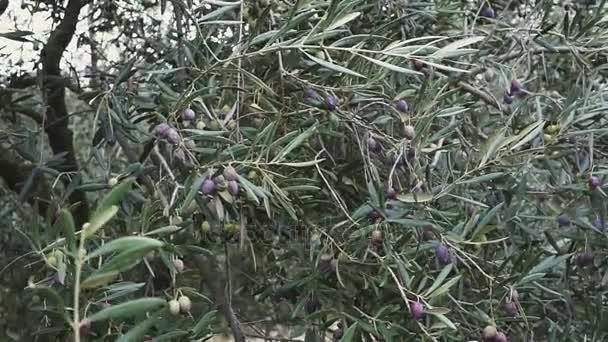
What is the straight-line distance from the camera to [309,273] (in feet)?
6.01

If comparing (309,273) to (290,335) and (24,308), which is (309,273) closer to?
(24,308)

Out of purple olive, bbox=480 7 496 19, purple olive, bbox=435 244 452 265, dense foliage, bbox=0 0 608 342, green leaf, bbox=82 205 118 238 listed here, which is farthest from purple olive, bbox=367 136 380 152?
green leaf, bbox=82 205 118 238

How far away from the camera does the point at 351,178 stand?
1.90m

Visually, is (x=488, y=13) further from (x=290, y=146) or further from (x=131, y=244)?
(x=131, y=244)

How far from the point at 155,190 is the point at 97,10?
5.27 ft

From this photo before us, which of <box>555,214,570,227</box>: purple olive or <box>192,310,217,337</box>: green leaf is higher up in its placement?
<box>192,310,217,337</box>: green leaf

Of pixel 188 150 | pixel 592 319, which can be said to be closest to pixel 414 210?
pixel 188 150

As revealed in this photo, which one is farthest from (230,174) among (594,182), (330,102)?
(594,182)

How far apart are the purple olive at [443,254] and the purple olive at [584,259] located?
417mm

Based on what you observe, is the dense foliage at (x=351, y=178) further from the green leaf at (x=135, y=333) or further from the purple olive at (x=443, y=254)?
the green leaf at (x=135, y=333)

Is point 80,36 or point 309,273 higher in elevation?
point 80,36

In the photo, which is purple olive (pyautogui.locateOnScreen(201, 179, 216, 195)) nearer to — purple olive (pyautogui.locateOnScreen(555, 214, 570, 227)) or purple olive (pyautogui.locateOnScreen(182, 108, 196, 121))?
purple olive (pyautogui.locateOnScreen(182, 108, 196, 121))

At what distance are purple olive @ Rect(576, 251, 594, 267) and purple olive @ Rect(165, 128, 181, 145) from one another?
36.2 inches

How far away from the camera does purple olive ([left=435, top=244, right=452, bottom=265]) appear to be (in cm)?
154
